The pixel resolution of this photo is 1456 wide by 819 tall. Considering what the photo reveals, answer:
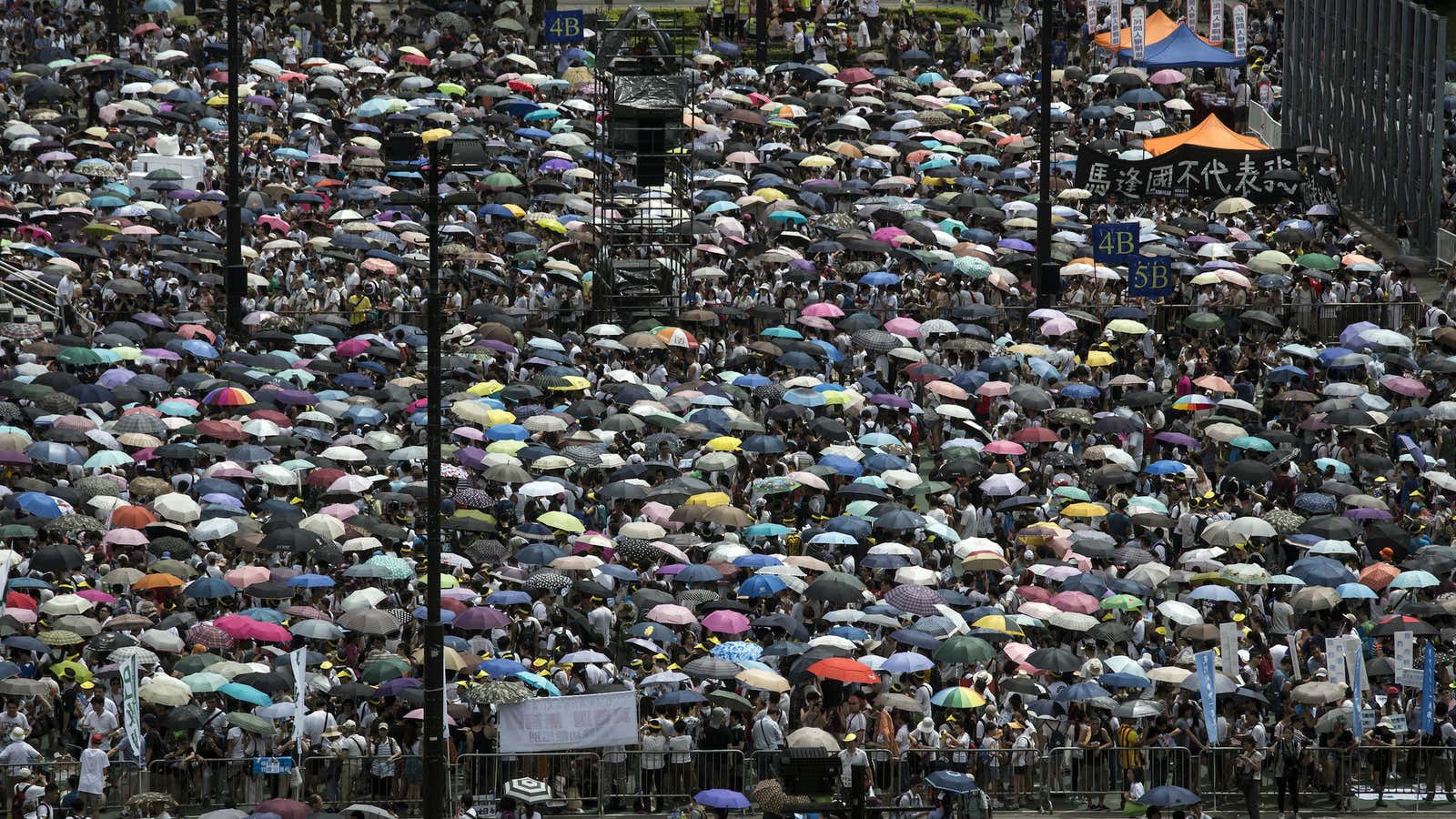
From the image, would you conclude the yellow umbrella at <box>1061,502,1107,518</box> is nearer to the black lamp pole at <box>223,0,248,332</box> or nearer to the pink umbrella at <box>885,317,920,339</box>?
the pink umbrella at <box>885,317,920,339</box>

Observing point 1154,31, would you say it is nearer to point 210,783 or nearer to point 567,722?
point 567,722

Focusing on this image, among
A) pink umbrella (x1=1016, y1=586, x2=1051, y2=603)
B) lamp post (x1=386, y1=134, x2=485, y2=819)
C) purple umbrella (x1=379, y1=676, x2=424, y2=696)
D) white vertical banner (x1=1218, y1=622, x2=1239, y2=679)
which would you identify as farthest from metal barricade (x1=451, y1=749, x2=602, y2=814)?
white vertical banner (x1=1218, y1=622, x2=1239, y2=679)

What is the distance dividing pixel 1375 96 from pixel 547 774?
27.9 meters

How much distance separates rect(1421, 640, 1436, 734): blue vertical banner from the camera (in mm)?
25844

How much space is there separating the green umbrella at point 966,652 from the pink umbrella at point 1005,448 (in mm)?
7347

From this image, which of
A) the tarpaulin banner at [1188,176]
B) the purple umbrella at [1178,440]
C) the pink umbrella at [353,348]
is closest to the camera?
the purple umbrella at [1178,440]

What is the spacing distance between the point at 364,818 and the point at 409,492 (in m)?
8.43

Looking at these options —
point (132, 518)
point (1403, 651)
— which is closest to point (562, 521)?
point (132, 518)

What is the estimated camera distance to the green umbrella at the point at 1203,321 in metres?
38.4

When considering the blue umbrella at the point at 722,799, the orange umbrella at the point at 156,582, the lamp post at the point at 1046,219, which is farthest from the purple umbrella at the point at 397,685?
Answer: the lamp post at the point at 1046,219

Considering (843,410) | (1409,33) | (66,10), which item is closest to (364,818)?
(843,410)

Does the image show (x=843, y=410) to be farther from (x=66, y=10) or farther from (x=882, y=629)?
(x=66, y=10)

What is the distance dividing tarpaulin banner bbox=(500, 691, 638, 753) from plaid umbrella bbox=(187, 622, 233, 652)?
137 inches

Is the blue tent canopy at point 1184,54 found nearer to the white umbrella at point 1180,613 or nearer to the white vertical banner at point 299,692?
the white umbrella at point 1180,613
